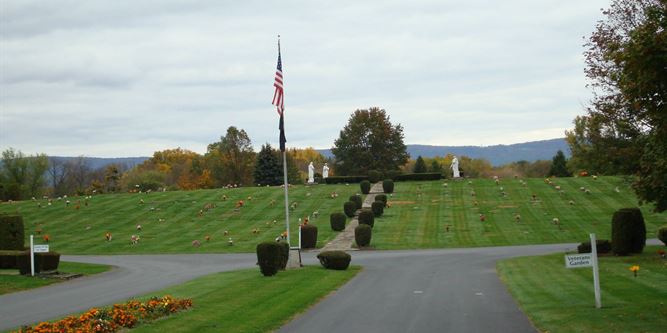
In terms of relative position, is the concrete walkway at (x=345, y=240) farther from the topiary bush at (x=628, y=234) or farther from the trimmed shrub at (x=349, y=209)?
the topiary bush at (x=628, y=234)

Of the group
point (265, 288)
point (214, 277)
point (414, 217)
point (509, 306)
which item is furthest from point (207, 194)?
point (509, 306)

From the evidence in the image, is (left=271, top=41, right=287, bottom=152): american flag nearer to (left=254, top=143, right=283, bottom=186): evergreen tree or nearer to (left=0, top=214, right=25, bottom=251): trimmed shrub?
(left=0, top=214, right=25, bottom=251): trimmed shrub

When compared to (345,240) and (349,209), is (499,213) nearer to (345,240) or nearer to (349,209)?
(349,209)

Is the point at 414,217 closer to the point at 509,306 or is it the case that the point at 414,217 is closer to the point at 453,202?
the point at 453,202

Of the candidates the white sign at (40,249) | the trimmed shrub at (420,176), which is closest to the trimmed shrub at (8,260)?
the white sign at (40,249)

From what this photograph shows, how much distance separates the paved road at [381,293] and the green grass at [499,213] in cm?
552

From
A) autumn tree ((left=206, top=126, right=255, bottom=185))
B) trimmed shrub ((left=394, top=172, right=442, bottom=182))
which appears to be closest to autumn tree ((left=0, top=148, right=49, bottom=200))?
autumn tree ((left=206, top=126, right=255, bottom=185))

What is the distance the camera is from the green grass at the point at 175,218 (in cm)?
4625

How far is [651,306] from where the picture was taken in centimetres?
1537

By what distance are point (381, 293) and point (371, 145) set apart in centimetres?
8308

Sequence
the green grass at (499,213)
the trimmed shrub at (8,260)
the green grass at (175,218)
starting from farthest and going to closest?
the green grass at (175,218), the green grass at (499,213), the trimmed shrub at (8,260)

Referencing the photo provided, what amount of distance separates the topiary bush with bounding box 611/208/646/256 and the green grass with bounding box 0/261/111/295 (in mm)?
23414

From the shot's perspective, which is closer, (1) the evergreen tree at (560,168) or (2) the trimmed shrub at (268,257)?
(2) the trimmed shrub at (268,257)

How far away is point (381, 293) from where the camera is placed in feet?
66.5
